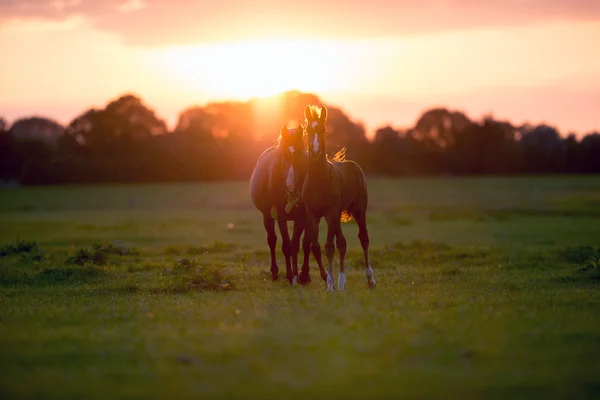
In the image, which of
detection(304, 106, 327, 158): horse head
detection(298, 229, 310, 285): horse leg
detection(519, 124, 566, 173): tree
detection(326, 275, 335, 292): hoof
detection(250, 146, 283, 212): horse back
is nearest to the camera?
detection(304, 106, 327, 158): horse head

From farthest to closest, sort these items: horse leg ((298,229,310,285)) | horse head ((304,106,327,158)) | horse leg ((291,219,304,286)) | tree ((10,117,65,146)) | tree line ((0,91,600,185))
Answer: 1. tree ((10,117,65,146))
2. tree line ((0,91,600,185))
3. horse leg ((291,219,304,286))
4. horse leg ((298,229,310,285))
5. horse head ((304,106,327,158))

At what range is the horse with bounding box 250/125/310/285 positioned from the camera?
13156 millimetres

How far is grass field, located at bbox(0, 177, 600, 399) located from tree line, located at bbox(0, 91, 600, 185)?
28.2 meters

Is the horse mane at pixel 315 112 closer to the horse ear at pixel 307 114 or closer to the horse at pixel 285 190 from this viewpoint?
the horse ear at pixel 307 114

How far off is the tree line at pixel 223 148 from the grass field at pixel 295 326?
92.4 feet

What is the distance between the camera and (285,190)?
1422 centimetres

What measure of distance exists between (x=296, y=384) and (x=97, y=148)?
68.5 m

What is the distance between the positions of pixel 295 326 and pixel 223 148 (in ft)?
120

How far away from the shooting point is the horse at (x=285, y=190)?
13.2m

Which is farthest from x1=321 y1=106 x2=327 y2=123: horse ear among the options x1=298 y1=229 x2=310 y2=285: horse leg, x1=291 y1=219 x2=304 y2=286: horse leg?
x1=291 y1=219 x2=304 y2=286: horse leg

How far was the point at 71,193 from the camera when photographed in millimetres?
60875

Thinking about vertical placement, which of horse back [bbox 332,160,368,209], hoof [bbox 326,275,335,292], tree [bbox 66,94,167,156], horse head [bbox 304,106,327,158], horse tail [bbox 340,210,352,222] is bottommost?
hoof [bbox 326,275,335,292]

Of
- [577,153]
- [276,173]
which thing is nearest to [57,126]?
[577,153]

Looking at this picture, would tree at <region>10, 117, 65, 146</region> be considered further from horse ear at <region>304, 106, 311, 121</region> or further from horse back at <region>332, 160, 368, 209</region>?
horse ear at <region>304, 106, 311, 121</region>
